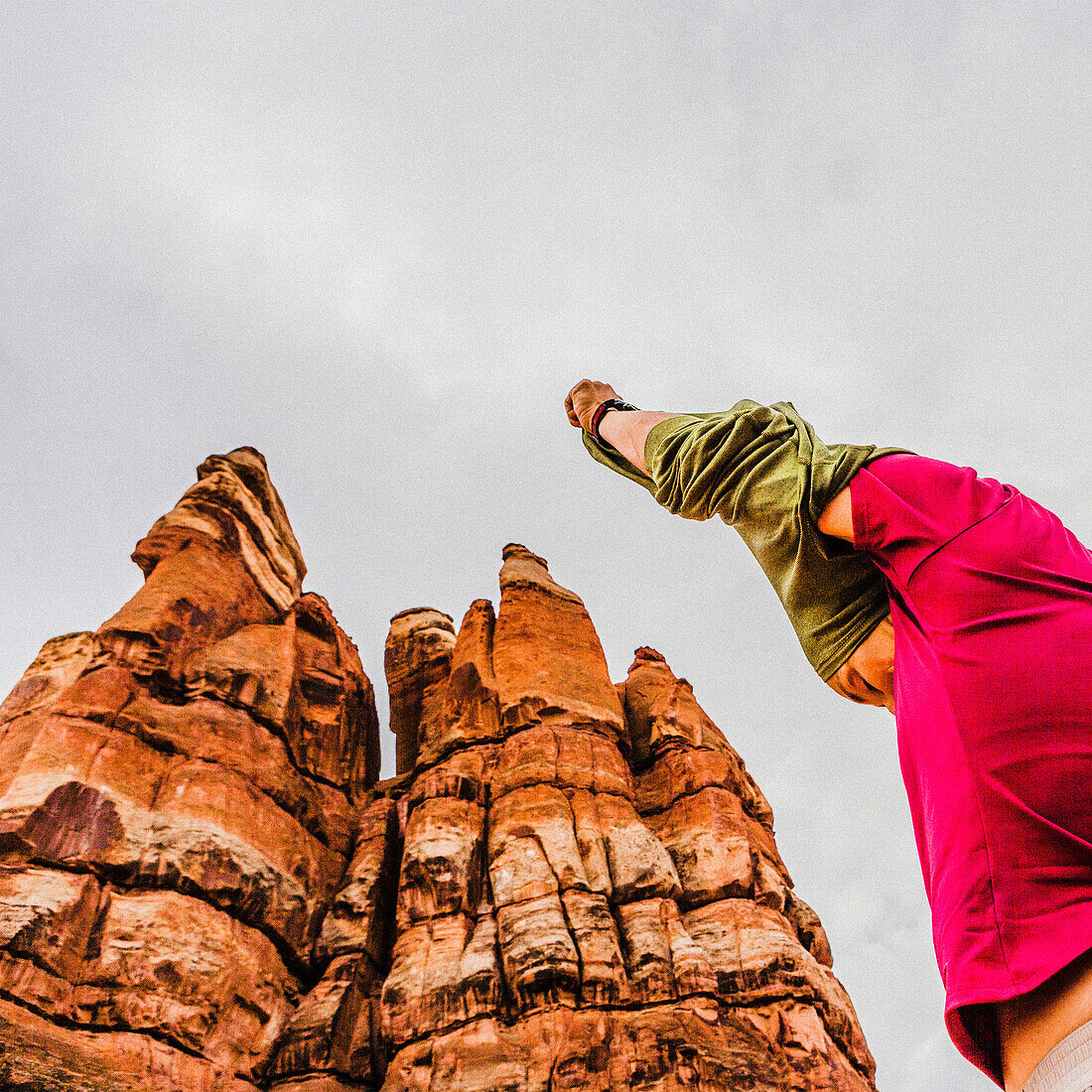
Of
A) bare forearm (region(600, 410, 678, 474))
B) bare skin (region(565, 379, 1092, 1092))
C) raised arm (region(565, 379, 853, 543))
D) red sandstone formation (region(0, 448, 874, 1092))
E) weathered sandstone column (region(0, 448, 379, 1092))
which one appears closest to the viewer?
bare skin (region(565, 379, 1092, 1092))

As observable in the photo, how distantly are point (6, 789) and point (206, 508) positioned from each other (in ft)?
28.9

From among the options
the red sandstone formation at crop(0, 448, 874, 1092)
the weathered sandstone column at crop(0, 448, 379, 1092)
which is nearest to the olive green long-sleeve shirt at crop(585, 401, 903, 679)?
the red sandstone formation at crop(0, 448, 874, 1092)

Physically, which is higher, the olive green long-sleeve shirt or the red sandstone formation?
the red sandstone formation

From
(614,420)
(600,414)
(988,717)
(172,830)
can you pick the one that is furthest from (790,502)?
(172,830)

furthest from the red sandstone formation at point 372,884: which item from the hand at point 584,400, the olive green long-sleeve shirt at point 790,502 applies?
the olive green long-sleeve shirt at point 790,502

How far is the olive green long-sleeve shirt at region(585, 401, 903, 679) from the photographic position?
226cm

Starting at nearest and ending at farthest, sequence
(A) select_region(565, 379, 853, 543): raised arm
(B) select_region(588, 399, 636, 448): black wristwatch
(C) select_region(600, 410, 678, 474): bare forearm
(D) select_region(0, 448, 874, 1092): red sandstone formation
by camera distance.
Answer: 1. (A) select_region(565, 379, 853, 543): raised arm
2. (C) select_region(600, 410, 678, 474): bare forearm
3. (B) select_region(588, 399, 636, 448): black wristwatch
4. (D) select_region(0, 448, 874, 1092): red sandstone formation

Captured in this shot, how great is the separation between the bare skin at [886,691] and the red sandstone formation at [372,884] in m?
10.3

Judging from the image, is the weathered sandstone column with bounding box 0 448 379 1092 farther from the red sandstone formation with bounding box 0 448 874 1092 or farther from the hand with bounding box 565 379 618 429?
the hand with bounding box 565 379 618 429

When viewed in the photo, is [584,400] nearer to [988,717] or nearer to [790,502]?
[790,502]

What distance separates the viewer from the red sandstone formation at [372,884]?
11.4 m

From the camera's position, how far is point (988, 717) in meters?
1.85

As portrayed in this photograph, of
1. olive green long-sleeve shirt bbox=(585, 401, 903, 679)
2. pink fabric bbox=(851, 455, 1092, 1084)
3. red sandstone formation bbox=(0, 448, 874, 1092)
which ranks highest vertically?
red sandstone formation bbox=(0, 448, 874, 1092)

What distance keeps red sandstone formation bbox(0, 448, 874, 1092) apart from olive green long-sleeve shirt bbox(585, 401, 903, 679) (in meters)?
10.5
